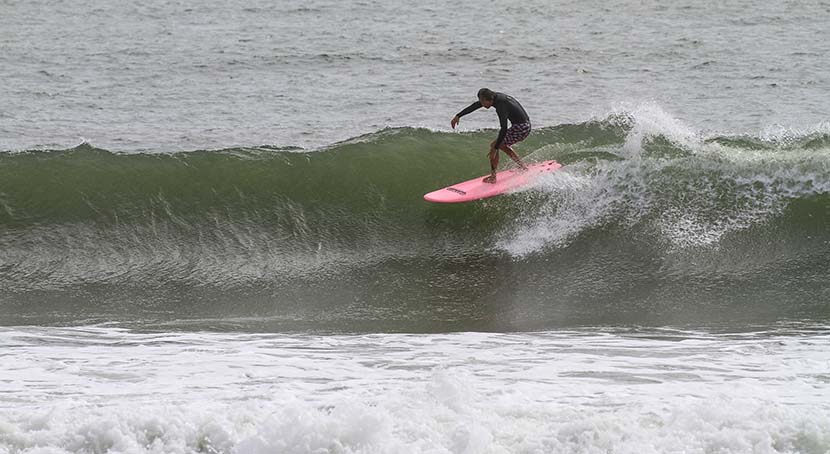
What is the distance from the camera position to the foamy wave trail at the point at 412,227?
11.5 meters

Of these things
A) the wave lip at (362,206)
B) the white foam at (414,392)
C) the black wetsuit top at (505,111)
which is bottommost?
the white foam at (414,392)

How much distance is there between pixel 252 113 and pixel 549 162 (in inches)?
261

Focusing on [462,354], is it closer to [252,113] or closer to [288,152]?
[288,152]

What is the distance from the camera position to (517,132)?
12.5 m

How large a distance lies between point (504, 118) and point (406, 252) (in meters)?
1.96

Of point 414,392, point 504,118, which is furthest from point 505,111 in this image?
point 414,392

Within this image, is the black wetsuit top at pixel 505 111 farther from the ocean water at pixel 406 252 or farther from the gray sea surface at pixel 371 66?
the gray sea surface at pixel 371 66

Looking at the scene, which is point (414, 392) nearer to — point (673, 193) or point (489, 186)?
point (489, 186)

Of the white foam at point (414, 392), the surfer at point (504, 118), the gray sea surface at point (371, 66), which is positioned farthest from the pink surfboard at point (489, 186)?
the gray sea surface at point (371, 66)

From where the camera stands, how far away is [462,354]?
9.40 m

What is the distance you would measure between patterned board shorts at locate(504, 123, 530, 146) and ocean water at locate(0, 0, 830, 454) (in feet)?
2.40

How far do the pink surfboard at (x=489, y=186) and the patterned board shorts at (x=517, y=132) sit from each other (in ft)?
1.66

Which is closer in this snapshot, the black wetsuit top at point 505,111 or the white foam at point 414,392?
the white foam at point 414,392

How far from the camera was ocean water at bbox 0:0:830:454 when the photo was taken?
758 centimetres
